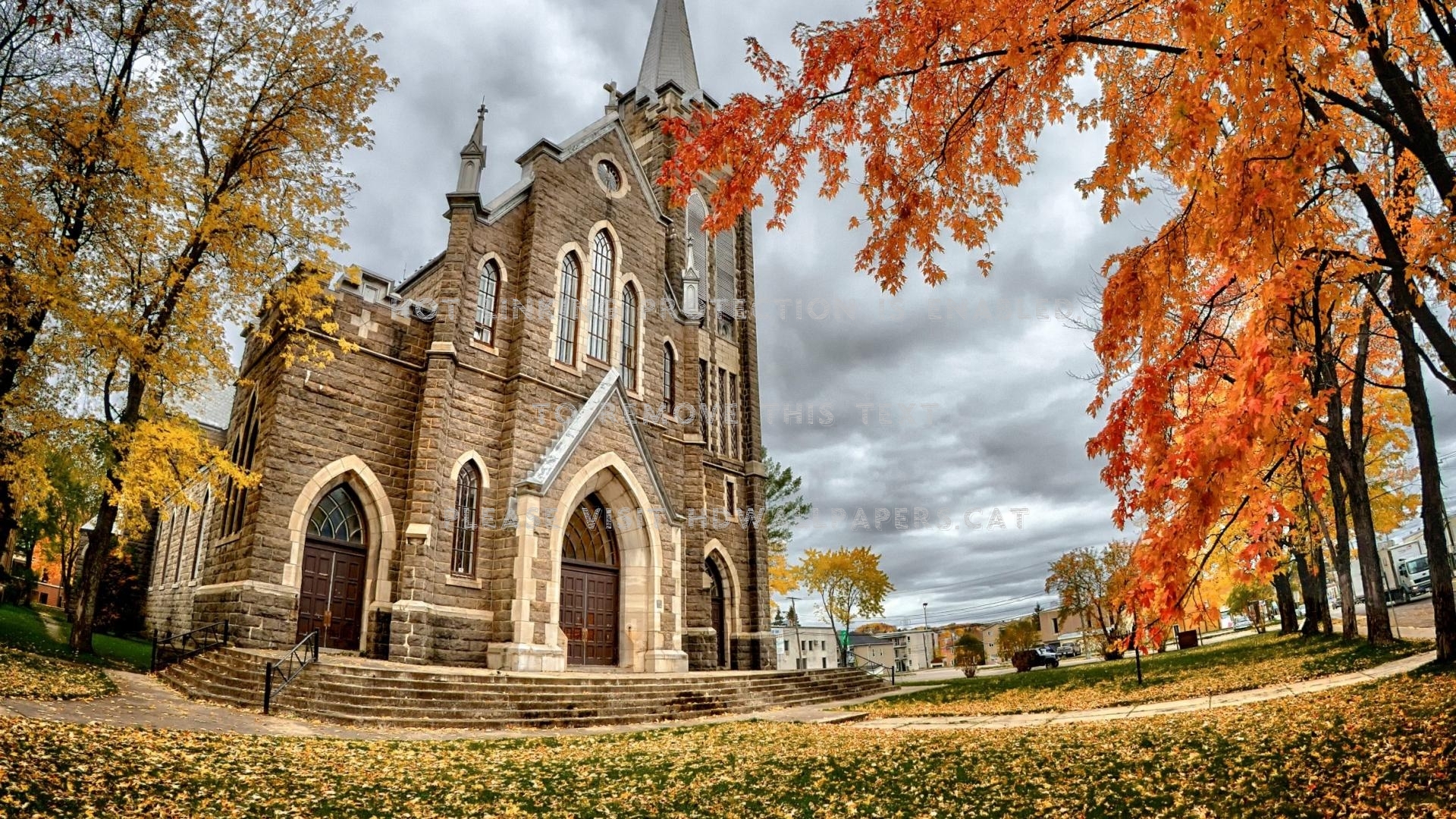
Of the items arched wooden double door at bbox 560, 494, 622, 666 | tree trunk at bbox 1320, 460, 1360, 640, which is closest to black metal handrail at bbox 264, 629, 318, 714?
arched wooden double door at bbox 560, 494, 622, 666

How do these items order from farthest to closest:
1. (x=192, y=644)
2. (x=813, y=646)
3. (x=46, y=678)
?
(x=813, y=646)
(x=192, y=644)
(x=46, y=678)

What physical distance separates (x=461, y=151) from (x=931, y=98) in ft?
52.3

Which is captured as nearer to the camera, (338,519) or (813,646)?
(338,519)

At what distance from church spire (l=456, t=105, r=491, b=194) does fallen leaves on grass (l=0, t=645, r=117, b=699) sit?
11642mm

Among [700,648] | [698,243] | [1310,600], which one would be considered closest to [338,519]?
[700,648]

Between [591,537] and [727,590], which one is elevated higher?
[591,537]

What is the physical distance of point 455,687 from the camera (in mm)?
12867

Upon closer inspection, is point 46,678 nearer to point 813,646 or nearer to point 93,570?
point 93,570

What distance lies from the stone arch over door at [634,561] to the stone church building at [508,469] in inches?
1.9

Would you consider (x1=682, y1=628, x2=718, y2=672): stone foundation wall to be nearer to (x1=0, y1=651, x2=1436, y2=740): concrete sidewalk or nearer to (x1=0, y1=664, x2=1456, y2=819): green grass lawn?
(x1=0, y1=651, x2=1436, y2=740): concrete sidewalk

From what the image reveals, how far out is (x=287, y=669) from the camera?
12.5 m

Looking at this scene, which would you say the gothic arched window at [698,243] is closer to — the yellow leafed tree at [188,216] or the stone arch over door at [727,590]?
the stone arch over door at [727,590]

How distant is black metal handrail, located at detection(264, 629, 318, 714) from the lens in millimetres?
10836

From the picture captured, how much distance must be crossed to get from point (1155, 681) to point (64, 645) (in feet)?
73.7
